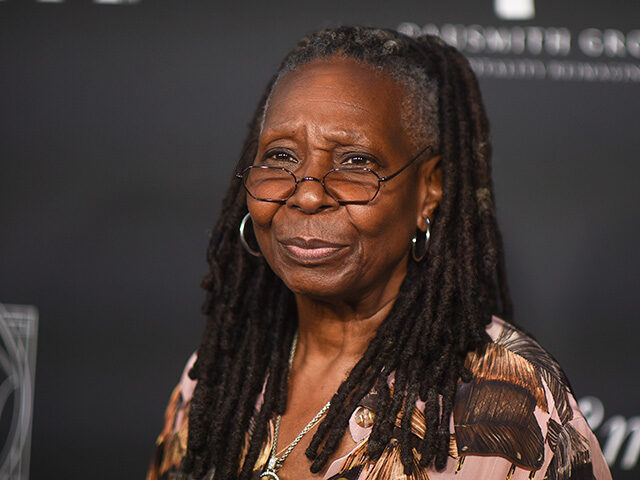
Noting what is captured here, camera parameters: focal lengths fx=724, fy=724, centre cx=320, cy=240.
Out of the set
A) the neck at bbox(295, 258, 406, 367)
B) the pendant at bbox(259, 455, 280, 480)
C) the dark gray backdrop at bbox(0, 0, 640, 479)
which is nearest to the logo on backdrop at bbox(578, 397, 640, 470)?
the dark gray backdrop at bbox(0, 0, 640, 479)

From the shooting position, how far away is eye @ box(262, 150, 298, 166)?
129 centimetres

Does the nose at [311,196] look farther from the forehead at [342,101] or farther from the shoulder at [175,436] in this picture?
the shoulder at [175,436]

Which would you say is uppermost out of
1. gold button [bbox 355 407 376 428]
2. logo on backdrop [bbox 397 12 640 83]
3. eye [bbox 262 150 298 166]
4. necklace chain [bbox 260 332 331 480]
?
logo on backdrop [bbox 397 12 640 83]

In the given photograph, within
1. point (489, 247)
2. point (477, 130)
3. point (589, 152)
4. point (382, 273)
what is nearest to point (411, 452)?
point (382, 273)

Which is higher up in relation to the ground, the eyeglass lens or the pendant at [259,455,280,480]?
the eyeglass lens

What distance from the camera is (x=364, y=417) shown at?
4.16 ft

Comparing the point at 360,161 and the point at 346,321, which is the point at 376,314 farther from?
the point at 360,161

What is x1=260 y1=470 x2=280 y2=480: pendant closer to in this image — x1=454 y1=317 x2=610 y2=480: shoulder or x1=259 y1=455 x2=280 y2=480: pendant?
x1=259 y1=455 x2=280 y2=480: pendant

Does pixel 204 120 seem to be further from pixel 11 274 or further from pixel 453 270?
pixel 453 270

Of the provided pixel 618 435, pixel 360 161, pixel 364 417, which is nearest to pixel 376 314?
pixel 364 417

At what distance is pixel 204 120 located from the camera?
204 cm

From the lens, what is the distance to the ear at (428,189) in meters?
1.35

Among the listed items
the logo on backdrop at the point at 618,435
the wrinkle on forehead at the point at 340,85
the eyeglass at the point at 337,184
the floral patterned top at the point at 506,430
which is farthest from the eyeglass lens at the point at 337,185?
the logo on backdrop at the point at 618,435

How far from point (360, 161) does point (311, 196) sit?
116 mm
